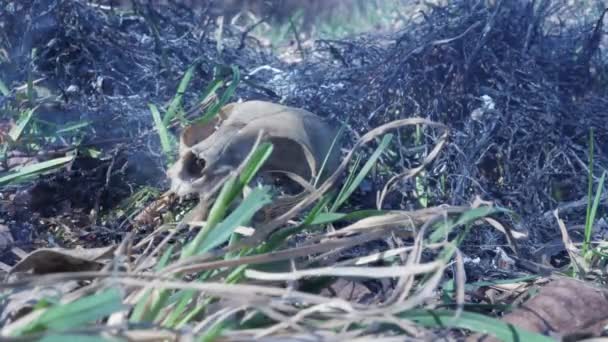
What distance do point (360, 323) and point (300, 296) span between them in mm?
115

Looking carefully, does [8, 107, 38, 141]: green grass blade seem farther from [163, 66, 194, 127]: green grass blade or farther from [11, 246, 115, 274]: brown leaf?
[11, 246, 115, 274]: brown leaf

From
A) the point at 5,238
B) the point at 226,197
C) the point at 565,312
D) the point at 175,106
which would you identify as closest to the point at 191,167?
the point at 175,106

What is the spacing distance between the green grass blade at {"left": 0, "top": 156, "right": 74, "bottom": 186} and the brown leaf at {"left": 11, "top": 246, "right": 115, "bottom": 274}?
518mm

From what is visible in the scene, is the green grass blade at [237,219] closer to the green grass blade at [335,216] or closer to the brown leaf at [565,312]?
the green grass blade at [335,216]

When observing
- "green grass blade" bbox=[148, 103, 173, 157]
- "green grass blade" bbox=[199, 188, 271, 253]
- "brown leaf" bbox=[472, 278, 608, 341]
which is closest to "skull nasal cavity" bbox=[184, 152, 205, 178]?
"green grass blade" bbox=[148, 103, 173, 157]

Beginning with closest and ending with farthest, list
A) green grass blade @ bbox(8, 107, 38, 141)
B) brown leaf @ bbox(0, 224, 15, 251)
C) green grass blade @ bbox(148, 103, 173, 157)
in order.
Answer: brown leaf @ bbox(0, 224, 15, 251) → green grass blade @ bbox(148, 103, 173, 157) → green grass blade @ bbox(8, 107, 38, 141)

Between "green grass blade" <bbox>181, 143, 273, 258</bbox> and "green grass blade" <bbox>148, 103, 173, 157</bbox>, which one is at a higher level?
"green grass blade" <bbox>181, 143, 273, 258</bbox>

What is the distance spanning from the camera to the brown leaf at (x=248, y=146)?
1.84m

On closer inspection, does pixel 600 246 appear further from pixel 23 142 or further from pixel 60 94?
pixel 60 94

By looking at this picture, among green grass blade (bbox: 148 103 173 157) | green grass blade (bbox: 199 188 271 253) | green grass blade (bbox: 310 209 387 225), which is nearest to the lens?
green grass blade (bbox: 199 188 271 253)

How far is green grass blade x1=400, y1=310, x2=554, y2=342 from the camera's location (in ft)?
3.83

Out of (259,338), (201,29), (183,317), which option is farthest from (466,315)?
(201,29)

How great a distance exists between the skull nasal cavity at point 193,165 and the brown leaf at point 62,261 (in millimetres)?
433

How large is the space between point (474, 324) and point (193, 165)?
35.0 inches
